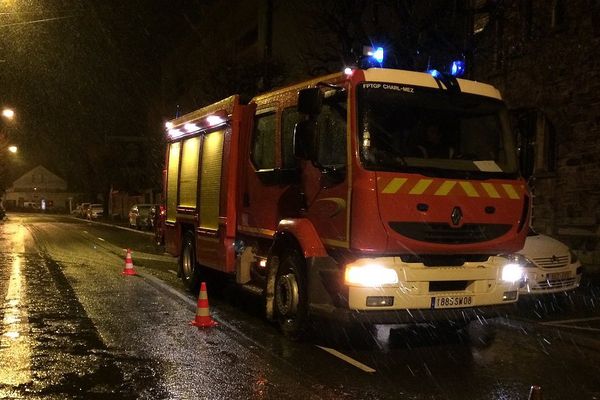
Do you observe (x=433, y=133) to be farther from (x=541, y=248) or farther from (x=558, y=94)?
(x=558, y=94)

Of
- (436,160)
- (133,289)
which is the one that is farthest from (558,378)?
(133,289)

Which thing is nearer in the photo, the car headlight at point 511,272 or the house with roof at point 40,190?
the car headlight at point 511,272

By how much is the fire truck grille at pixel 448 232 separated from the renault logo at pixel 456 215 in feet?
0.24

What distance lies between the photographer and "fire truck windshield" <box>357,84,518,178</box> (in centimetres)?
655

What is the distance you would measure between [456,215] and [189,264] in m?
6.19

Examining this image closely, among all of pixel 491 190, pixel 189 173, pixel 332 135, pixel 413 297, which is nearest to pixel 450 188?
pixel 491 190

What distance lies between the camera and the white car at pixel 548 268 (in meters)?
9.48

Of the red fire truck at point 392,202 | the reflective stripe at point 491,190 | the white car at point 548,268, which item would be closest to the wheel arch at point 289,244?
the red fire truck at point 392,202

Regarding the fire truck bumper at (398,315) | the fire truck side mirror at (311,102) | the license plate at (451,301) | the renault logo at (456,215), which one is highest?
the fire truck side mirror at (311,102)

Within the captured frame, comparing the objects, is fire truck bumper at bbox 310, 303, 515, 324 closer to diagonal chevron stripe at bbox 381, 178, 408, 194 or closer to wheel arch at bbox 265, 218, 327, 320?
wheel arch at bbox 265, 218, 327, 320

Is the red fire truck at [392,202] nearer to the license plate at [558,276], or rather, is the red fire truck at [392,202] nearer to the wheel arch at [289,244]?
the wheel arch at [289,244]

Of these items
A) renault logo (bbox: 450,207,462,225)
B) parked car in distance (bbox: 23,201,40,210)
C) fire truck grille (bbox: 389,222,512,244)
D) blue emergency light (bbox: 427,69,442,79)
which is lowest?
parked car in distance (bbox: 23,201,40,210)

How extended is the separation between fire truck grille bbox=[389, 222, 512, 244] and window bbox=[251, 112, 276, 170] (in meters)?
2.35

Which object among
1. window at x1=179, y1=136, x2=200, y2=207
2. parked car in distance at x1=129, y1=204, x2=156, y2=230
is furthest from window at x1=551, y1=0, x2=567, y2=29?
parked car in distance at x1=129, y1=204, x2=156, y2=230
